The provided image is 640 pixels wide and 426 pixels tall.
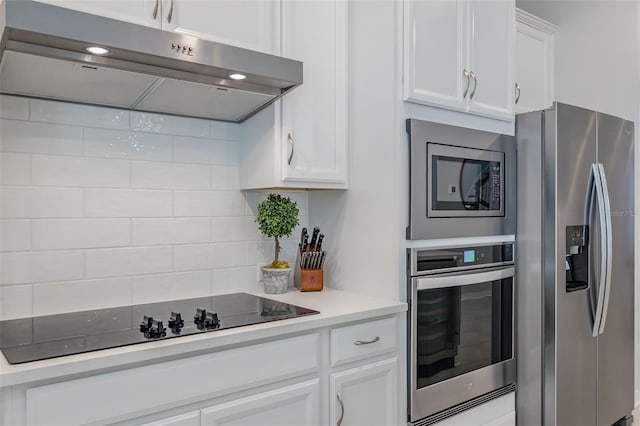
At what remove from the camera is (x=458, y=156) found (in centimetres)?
215

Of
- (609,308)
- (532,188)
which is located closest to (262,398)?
(532,188)

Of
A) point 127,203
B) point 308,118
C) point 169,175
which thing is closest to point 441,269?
point 308,118

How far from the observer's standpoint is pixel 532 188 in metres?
2.34

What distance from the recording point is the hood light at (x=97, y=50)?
1389 mm

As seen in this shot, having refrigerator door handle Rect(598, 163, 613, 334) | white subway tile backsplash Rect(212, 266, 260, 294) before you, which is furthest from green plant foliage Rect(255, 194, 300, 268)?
refrigerator door handle Rect(598, 163, 613, 334)

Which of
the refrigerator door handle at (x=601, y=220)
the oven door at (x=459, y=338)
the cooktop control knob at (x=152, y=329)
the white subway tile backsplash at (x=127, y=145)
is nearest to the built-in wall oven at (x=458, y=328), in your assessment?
the oven door at (x=459, y=338)

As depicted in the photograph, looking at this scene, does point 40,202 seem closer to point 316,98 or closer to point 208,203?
point 208,203

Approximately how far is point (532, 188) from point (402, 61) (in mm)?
916

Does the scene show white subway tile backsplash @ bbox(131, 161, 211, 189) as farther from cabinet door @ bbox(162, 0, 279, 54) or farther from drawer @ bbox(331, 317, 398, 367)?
drawer @ bbox(331, 317, 398, 367)

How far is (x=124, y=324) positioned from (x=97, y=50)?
84 cm

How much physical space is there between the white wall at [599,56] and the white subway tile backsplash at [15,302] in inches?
127

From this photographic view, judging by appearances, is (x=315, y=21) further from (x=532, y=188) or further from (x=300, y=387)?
(x=300, y=387)

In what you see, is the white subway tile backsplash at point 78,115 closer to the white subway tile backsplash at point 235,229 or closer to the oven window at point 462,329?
the white subway tile backsplash at point 235,229

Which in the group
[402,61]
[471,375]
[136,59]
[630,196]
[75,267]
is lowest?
[471,375]
